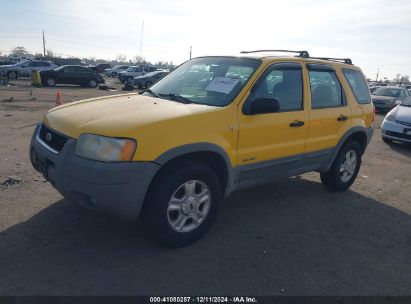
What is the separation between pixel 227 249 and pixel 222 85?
1.75m

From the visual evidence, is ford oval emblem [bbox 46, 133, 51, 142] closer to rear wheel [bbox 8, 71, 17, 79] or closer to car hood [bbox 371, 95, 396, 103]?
car hood [bbox 371, 95, 396, 103]

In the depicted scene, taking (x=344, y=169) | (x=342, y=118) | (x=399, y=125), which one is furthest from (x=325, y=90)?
(x=399, y=125)

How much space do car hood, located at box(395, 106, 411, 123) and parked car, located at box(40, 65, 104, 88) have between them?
21.7 metres

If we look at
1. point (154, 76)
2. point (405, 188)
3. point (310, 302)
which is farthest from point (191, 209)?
point (154, 76)

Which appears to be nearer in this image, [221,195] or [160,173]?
[160,173]

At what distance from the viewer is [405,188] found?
6262mm

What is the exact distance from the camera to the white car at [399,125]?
30.7 feet

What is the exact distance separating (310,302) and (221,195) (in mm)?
1366

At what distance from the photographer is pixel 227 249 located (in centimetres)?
371

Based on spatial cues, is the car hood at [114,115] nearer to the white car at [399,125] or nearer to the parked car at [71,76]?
the white car at [399,125]

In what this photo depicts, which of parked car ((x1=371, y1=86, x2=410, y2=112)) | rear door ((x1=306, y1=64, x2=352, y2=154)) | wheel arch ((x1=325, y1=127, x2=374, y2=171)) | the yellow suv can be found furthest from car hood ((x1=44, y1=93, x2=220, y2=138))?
parked car ((x1=371, y1=86, x2=410, y2=112))

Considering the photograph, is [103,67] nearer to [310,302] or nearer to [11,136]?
[11,136]

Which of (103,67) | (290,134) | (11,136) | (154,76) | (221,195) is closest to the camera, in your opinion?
(221,195)

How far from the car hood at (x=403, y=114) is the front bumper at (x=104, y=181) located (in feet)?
27.5
